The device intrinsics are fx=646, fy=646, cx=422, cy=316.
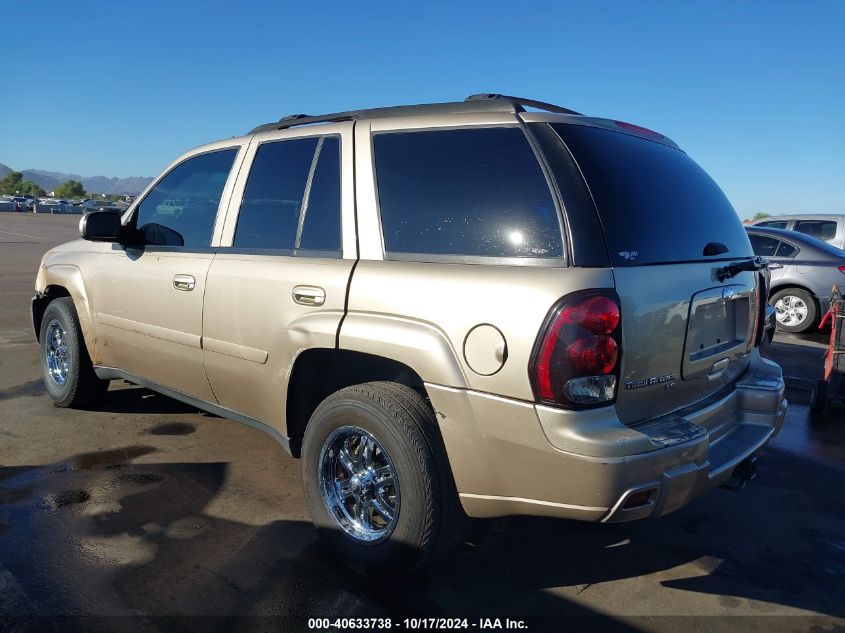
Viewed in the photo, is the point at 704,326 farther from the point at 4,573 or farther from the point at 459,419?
the point at 4,573

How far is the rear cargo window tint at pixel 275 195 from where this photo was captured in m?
3.36

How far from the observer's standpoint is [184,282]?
12.3 feet

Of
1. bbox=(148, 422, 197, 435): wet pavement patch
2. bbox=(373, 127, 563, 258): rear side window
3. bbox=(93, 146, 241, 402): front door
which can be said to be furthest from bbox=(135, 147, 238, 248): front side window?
bbox=(148, 422, 197, 435): wet pavement patch

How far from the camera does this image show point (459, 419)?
2490 mm

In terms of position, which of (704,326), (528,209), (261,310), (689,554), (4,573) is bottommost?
(4,573)

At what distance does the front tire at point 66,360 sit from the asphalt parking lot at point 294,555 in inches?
17.5

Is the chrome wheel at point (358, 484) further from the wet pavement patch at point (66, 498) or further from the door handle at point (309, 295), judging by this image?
the wet pavement patch at point (66, 498)

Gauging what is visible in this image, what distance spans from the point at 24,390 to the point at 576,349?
523 centimetres

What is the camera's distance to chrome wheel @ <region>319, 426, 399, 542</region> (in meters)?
2.85

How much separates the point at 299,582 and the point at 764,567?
2.19 m

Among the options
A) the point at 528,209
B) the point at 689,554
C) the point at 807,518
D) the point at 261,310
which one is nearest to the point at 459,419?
the point at 528,209

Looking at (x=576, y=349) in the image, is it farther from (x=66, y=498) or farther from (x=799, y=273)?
(x=799, y=273)

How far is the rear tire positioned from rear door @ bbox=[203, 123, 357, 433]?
28.1 feet

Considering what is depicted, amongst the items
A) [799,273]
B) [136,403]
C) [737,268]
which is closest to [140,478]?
[136,403]
